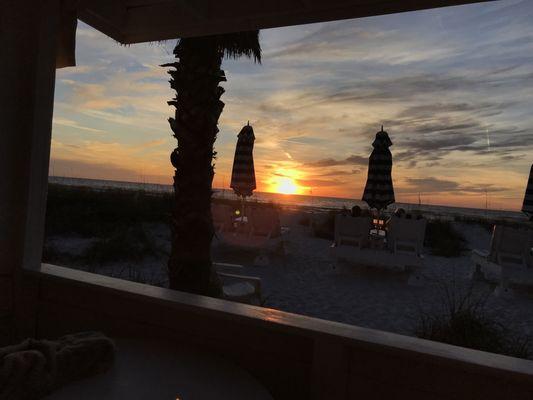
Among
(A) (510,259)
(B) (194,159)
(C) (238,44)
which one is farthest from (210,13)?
(A) (510,259)

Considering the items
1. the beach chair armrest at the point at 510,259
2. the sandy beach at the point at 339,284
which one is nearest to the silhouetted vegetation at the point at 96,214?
the sandy beach at the point at 339,284

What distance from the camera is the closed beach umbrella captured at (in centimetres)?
979

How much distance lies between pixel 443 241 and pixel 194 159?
10.2m

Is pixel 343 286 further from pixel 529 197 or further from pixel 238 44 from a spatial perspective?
pixel 529 197

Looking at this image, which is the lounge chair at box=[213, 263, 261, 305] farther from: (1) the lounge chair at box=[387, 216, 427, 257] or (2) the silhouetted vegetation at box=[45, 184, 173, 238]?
(2) the silhouetted vegetation at box=[45, 184, 173, 238]

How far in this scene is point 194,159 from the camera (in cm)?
427

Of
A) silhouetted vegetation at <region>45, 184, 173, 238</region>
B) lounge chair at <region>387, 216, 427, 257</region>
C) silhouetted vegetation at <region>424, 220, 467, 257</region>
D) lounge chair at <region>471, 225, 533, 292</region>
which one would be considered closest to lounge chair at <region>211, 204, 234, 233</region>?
silhouetted vegetation at <region>45, 184, 173, 238</region>

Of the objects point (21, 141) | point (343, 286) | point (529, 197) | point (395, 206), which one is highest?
point (395, 206)

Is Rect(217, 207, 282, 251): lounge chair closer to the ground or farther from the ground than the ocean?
closer to the ground

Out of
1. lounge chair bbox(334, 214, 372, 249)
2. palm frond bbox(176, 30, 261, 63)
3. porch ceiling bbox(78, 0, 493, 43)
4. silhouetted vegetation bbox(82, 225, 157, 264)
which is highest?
palm frond bbox(176, 30, 261, 63)

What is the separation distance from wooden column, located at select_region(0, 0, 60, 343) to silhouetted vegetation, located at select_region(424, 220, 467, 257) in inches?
397

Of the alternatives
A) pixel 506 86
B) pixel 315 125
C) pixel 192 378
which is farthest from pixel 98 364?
pixel 315 125

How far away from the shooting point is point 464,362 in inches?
46.4

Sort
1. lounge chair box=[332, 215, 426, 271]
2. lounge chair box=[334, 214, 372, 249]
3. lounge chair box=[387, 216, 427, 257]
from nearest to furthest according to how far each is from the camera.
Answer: lounge chair box=[332, 215, 426, 271] → lounge chair box=[387, 216, 427, 257] → lounge chair box=[334, 214, 372, 249]
